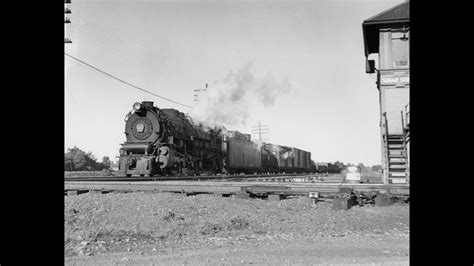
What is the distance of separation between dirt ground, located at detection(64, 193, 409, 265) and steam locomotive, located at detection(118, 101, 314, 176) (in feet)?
28.8

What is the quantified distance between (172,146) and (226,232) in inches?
502

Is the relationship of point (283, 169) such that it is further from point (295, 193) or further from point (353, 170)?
point (295, 193)

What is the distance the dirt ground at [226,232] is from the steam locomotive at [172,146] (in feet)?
28.8

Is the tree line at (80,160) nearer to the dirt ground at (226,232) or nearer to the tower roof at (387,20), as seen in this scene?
the tower roof at (387,20)

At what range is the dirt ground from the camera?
511 cm

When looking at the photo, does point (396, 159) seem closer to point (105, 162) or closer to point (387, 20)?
point (387, 20)

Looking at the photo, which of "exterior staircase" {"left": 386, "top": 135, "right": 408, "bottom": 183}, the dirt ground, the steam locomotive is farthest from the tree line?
the dirt ground

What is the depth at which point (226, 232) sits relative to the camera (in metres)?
7.08

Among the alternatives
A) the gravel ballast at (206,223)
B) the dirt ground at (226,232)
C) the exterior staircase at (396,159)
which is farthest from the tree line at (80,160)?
the dirt ground at (226,232)

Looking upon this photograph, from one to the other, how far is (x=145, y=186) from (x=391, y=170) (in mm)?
8627

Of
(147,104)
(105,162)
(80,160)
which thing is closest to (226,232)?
(147,104)

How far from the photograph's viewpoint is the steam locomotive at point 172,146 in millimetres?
18922

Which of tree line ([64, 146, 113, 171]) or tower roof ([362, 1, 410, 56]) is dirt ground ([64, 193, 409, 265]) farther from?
tree line ([64, 146, 113, 171])
